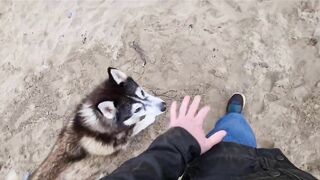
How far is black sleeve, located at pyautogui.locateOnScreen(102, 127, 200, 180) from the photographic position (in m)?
2.02

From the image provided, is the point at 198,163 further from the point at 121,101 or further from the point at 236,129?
the point at 121,101

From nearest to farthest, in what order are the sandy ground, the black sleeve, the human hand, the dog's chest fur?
the black sleeve, the human hand, the sandy ground, the dog's chest fur

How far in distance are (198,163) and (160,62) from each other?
1.23 meters

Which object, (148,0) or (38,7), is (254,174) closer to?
(148,0)

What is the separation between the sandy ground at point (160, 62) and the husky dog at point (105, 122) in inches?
4.4

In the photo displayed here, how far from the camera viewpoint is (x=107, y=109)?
307 cm

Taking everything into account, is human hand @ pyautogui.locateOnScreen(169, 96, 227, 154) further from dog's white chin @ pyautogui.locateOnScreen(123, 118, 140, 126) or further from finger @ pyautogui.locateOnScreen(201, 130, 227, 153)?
dog's white chin @ pyautogui.locateOnScreen(123, 118, 140, 126)

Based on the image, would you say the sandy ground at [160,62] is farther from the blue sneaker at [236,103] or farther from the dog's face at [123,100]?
the dog's face at [123,100]

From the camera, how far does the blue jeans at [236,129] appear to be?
2762 millimetres

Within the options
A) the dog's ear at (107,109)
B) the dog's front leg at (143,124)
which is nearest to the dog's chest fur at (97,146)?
the dog's front leg at (143,124)

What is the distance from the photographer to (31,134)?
345 cm

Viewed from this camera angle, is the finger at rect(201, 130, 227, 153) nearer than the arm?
No

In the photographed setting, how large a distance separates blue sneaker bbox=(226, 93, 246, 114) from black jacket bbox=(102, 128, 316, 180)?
0.71 metres

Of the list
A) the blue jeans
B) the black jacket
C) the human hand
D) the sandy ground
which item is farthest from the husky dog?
the black jacket
